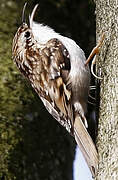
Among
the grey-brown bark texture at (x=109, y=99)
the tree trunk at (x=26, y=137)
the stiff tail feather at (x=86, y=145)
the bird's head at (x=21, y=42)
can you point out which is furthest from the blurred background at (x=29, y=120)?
the grey-brown bark texture at (x=109, y=99)

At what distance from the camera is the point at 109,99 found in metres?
2.02

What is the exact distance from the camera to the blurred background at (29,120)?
2621 mm

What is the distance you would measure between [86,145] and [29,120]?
1.91ft

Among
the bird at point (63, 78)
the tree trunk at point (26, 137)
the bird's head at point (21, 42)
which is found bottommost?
the tree trunk at point (26, 137)

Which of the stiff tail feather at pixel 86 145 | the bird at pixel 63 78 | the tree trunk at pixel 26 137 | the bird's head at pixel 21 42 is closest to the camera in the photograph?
the stiff tail feather at pixel 86 145

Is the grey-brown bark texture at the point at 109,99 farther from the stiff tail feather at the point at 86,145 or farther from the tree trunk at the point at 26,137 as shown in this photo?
the tree trunk at the point at 26,137

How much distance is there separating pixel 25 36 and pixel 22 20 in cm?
21

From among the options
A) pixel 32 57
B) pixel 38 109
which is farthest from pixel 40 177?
pixel 32 57

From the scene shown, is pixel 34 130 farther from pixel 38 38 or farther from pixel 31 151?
pixel 38 38

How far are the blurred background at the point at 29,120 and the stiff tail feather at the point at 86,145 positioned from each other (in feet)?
1.34

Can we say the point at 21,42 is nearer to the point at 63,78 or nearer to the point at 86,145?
the point at 63,78

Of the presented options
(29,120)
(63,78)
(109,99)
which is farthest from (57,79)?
(109,99)

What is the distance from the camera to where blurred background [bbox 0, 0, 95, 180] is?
262 centimetres

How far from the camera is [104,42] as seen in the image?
2217 millimetres
